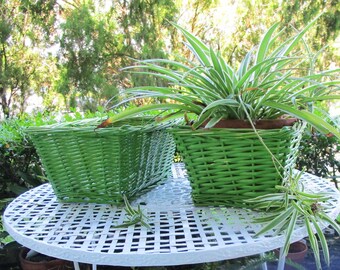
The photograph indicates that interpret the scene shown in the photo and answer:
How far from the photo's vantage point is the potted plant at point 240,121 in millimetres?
533

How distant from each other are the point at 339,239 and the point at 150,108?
1253mm

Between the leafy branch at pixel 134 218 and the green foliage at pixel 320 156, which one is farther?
the green foliage at pixel 320 156

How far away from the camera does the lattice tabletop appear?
436 mm

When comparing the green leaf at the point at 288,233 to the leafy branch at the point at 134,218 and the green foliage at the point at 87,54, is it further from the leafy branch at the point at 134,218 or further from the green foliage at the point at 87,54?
the green foliage at the point at 87,54

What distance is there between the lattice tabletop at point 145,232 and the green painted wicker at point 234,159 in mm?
43

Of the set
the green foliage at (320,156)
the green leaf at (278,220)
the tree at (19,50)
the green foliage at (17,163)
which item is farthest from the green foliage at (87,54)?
the green leaf at (278,220)

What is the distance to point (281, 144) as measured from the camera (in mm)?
537

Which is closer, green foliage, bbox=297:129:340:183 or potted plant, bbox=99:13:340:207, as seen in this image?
potted plant, bbox=99:13:340:207

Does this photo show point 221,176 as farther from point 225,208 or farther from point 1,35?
point 1,35

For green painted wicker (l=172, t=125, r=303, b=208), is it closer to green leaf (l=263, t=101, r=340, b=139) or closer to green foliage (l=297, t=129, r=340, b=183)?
green leaf (l=263, t=101, r=340, b=139)

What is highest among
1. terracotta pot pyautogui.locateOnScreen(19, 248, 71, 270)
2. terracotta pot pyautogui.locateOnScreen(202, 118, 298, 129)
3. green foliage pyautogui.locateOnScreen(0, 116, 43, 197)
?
terracotta pot pyautogui.locateOnScreen(202, 118, 298, 129)

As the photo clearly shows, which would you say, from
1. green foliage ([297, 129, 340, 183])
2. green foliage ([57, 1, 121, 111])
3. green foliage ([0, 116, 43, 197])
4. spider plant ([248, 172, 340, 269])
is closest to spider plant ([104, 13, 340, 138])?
spider plant ([248, 172, 340, 269])

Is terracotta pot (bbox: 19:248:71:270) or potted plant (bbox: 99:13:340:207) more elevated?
potted plant (bbox: 99:13:340:207)

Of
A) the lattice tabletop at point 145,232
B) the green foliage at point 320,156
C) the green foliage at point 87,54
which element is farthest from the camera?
the green foliage at point 87,54
